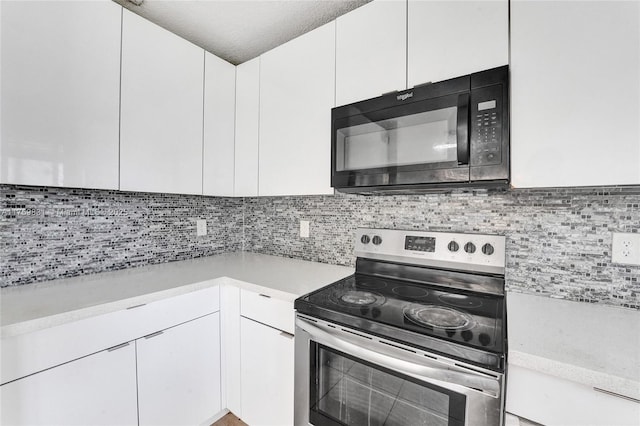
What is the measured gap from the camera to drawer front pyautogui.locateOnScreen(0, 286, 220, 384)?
914mm

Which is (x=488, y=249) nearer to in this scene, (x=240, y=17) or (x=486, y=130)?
(x=486, y=130)

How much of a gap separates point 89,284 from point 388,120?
1.57 meters

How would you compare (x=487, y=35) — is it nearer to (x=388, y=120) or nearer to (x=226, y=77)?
(x=388, y=120)

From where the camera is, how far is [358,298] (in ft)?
3.92

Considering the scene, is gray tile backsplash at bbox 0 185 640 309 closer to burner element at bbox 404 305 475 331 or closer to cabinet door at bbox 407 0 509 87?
burner element at bbox 404 305 475 331

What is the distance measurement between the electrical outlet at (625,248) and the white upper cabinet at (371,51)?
101cm

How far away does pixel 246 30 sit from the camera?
1706 millimetres

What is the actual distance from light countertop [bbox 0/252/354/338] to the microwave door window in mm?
635

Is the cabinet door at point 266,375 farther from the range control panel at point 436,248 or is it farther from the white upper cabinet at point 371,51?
the white upper cabinet at point 371,51

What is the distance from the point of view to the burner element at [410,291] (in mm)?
1249

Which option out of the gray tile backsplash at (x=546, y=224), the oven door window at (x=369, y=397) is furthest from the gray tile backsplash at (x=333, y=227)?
the oven door window at (x=369, y=397)

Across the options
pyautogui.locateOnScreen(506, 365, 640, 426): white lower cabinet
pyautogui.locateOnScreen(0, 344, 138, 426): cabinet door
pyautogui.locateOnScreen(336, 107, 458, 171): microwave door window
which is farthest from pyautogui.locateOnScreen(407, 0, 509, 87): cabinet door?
pyautogui.locateOnScreen(0, 344, 138, 426): cabinet door

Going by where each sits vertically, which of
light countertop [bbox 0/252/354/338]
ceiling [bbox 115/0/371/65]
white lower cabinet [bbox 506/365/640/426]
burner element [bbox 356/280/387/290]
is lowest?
white lower cabinet [bbox 506/365/640/426]

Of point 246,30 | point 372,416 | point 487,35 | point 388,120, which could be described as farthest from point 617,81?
point 246,30
